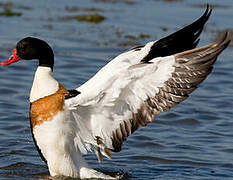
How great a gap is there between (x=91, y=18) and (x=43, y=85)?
8.11m


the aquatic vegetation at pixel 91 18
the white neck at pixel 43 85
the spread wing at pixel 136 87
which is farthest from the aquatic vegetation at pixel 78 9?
the spread wing at pixel 136 87

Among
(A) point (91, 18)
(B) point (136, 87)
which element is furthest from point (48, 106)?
(A) point (91, 18)

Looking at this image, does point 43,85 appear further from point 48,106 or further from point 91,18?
point 91,18

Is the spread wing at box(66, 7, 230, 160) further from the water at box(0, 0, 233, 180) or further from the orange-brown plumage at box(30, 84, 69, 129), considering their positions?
the water at box(0, 0, 233, 180)

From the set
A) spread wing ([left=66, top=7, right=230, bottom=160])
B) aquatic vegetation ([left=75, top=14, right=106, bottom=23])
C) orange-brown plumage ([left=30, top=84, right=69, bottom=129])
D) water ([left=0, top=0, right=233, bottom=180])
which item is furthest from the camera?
aquatic vegetation ([left=75, top=14, right=106, bottom=23])

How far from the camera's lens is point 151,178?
7543mm

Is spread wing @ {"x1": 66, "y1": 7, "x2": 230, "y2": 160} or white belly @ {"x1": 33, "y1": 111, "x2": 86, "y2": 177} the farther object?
white belly @ {"x1": 33, "y1": 111, "x2": 86, "y2": 177}

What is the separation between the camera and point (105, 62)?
12.5m

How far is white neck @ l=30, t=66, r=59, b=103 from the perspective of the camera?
22.5 ft

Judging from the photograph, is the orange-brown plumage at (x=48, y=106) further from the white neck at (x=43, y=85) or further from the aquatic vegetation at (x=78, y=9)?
the aquatic vegetation at (x=78, y=9)

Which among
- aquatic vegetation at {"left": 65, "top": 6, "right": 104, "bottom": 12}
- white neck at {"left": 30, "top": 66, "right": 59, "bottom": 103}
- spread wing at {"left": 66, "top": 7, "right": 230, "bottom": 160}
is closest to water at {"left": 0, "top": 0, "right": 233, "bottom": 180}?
aquatic vegetation at {"left": 65, "top": 6, "right": 104, "bottom": 12}

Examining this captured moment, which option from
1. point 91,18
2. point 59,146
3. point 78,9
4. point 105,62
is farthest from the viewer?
point 78,9

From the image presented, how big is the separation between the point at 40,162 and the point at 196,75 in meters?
2.50

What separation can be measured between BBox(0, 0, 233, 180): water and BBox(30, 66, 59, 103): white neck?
112 cm
